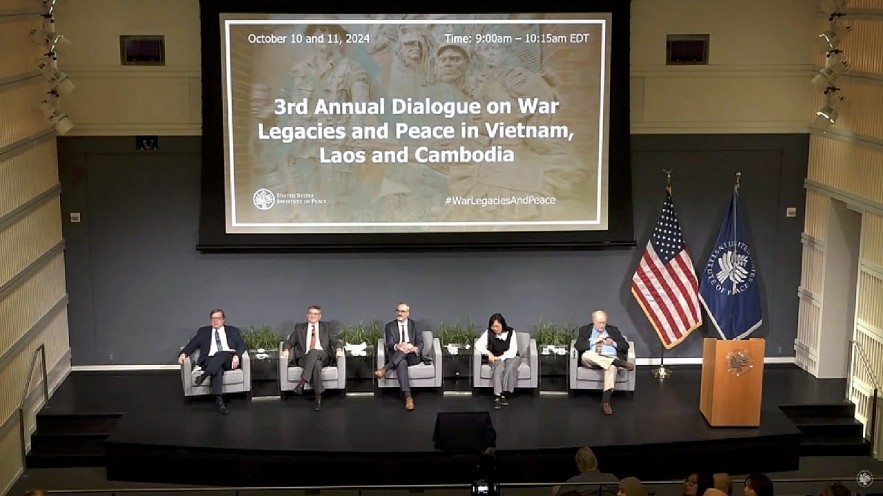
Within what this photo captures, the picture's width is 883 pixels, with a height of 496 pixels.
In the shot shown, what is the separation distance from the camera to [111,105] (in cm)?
1062

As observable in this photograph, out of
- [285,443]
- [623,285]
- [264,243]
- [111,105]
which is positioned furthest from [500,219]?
[111,105]

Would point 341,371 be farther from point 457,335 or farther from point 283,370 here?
point 457,335

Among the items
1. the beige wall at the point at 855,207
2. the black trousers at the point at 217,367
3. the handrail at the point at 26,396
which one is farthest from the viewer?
the black trousers at the point at 217,367

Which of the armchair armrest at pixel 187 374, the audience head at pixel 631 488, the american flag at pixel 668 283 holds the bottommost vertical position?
the armchair armrest at pixel 187 374

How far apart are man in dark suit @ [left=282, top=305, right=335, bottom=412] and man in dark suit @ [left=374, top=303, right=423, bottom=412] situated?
51 cm

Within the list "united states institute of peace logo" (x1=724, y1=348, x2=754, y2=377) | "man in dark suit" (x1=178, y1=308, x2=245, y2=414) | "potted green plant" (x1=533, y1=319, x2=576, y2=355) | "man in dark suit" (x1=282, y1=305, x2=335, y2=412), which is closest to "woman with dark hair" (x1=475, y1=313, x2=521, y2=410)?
"potted green plant" (x1=533, y1=319, x2=576, y2=355)

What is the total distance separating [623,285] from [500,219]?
1.44m

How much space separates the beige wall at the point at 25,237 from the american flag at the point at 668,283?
547 centimetres

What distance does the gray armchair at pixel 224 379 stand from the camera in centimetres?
995

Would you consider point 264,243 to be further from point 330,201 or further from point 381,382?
point 381,382

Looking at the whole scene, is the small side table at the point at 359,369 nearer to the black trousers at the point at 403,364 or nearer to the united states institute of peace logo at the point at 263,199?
the black trousers at the point at 403,364

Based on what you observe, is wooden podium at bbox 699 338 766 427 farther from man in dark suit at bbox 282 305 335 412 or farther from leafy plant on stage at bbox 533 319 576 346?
man in dark suit at bbox 282 305 335 412

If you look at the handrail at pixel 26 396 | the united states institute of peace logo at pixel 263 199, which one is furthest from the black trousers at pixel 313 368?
the handrail at pixel 26 396

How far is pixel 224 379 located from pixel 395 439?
1757 mm
